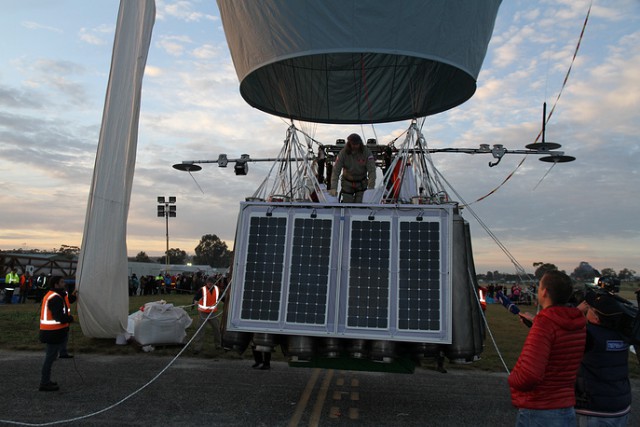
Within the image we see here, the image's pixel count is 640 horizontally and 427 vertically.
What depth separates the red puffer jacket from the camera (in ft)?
10.7

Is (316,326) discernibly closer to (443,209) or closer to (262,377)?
(443,209)

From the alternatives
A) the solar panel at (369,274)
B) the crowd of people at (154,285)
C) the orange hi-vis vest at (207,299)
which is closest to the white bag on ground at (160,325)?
the orange hi-vis vest at (207,299)

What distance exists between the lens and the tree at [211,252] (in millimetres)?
141375

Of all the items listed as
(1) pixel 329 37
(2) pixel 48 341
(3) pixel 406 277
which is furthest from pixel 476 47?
(2) pixel 48 341

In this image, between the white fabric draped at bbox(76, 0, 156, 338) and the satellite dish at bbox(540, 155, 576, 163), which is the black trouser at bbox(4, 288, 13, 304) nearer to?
the white fabric draped at bbox(76, 0, 156, 338)

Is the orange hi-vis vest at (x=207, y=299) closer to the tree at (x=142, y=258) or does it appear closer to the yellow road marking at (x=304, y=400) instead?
the yellow road marking at (x=304, y=400)

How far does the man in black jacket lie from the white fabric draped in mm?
2014

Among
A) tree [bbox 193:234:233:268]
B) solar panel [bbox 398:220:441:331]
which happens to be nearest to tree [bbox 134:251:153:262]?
tree [bbox 193:234:233:268]

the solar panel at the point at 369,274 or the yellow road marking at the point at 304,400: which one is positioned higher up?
the solar panel at the point at 369,274

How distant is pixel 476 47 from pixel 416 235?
4433mm

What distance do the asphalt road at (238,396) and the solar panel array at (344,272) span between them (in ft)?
4.81

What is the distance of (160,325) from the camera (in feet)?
38.5

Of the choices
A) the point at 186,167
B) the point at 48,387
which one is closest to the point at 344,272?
the point at 48,387

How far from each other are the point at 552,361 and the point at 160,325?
10194 millimetres
